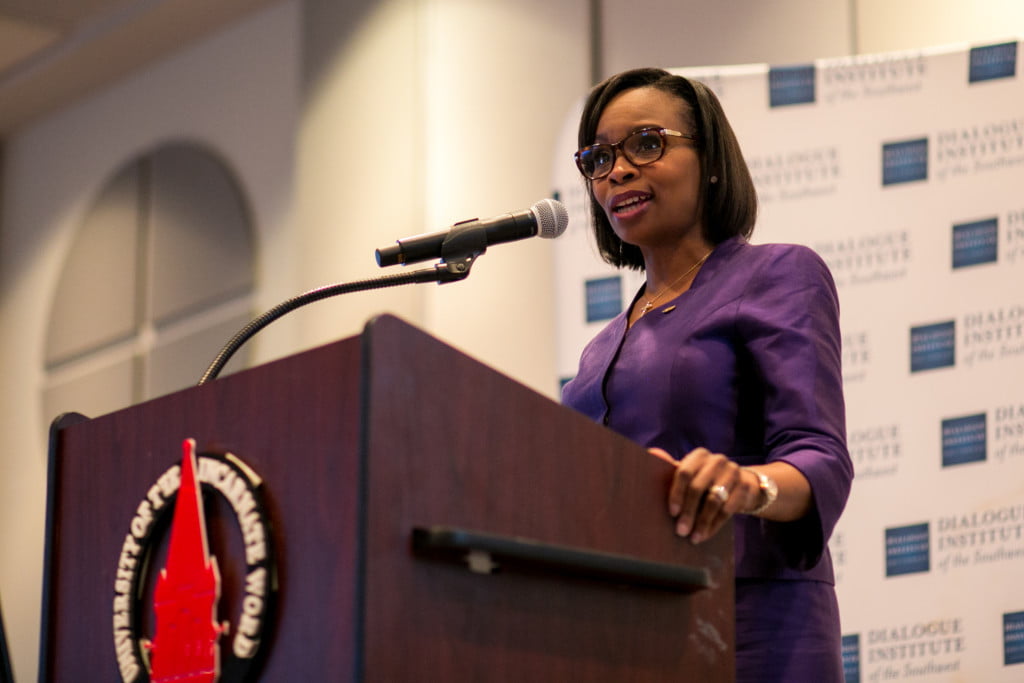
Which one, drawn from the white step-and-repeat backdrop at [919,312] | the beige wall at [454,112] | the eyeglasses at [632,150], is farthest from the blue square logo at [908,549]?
the eyeglasses at [632,150]

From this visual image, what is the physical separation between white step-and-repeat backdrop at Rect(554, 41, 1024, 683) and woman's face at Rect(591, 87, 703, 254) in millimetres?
1650

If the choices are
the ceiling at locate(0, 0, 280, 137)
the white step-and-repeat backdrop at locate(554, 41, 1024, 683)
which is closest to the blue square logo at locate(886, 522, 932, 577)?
the white step-and-repeat backdrop at locate(554, 41, 1024, 683)

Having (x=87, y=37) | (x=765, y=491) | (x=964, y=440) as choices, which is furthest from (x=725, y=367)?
(x=87, y=37)

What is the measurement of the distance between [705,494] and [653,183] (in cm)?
58

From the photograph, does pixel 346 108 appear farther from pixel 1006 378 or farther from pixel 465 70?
pixel 1006 378

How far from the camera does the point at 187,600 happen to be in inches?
42.3

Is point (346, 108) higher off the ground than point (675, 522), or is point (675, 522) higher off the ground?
point (346, 108)

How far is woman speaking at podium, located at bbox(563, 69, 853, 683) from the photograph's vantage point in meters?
1.39

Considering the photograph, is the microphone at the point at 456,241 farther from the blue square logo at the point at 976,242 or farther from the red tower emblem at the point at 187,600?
the blue square logo at the point at 976,242

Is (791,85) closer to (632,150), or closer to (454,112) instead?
(454,112)

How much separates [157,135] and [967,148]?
3.73 meters

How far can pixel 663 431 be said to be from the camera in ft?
5.04

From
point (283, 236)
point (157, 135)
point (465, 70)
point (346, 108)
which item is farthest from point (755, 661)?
point (157, 135)

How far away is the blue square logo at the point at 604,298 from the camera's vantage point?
3.60 meters
